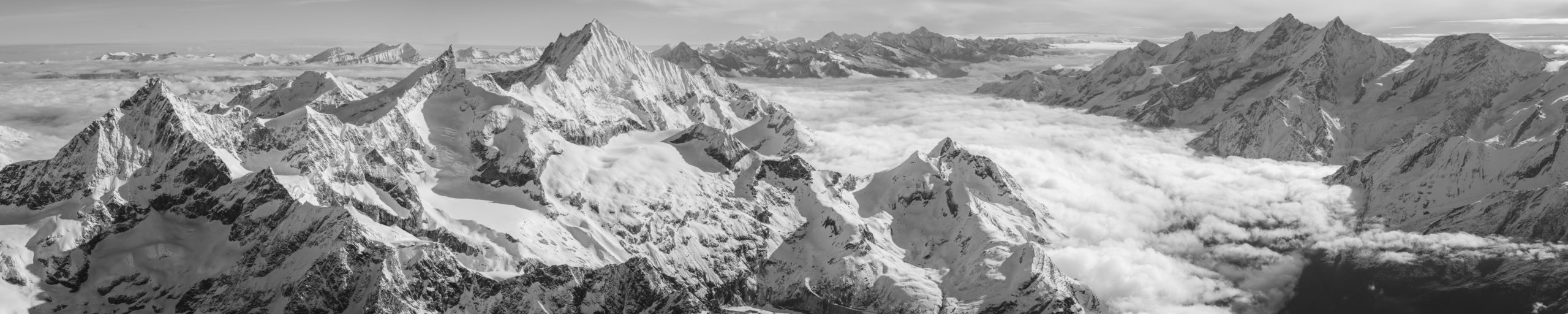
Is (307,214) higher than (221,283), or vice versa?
(307,214)

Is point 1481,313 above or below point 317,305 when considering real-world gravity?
below

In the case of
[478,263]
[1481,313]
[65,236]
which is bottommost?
[1481,313]

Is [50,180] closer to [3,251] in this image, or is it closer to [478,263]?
[3,251]

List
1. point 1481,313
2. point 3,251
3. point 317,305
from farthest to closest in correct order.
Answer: point 1481,313 → point 317,305 → point 3,251

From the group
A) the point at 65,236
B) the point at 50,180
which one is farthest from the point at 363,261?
the point at 50,180

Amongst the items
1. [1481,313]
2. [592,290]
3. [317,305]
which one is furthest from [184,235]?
[1481,313]

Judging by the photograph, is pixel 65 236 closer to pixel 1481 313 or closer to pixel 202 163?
pixel 202 163

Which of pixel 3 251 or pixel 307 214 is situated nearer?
pixel 3 251

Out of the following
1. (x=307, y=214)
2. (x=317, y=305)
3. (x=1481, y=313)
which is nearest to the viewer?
(x=317, y=305)

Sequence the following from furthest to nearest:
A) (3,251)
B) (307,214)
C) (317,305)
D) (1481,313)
Result: (1481,313) → (307,214) → (317,305) → (3,251)
